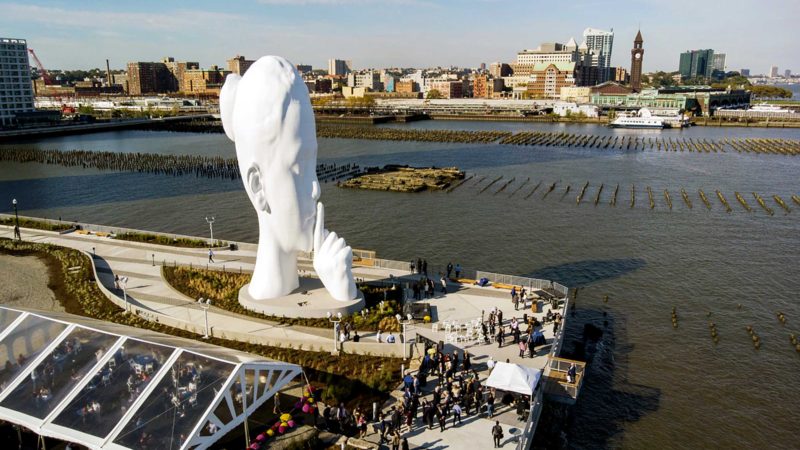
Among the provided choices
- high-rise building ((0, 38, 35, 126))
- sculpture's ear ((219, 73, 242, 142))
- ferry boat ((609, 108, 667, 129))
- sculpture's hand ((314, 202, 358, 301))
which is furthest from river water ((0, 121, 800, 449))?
high-rise building ((0, 38, 35, 126))

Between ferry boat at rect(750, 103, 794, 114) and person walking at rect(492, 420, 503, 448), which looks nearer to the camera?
person walking at rect(492, 420, 503, 448)

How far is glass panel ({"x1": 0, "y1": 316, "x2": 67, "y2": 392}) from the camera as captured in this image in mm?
15156

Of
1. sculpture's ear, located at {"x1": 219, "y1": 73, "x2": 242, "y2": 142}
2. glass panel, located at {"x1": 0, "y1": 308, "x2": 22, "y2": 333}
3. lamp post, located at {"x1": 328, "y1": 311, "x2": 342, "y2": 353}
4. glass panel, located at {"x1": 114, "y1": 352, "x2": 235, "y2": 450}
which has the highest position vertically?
sculpture's ear, located at {"x1": 219, "y1": 73, "x2": 242, "y2": 142}

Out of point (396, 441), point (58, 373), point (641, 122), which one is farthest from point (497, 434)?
point (641, 122)

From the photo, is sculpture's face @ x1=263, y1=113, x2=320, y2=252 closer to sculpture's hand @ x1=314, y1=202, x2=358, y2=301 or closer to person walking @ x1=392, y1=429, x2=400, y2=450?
sculpture's hand @ x1=314, y1=202, x2=358, y2=301

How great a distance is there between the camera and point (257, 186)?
22625 mm

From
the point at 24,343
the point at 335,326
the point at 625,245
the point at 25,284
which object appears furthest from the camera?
the point at 625,245

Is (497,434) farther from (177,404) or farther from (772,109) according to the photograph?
(772,109)

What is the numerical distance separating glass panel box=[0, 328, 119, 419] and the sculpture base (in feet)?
27.3

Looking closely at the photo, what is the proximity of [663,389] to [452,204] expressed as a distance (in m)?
Result: 31.0

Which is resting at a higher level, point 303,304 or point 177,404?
point 177,404

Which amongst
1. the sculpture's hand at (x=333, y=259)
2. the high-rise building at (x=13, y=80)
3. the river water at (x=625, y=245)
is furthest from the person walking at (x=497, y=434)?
the high-rise building at (x=13, y=80)

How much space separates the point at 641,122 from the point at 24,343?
12435 centimetres

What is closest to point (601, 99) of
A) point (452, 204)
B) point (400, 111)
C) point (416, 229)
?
point (400, 111)
